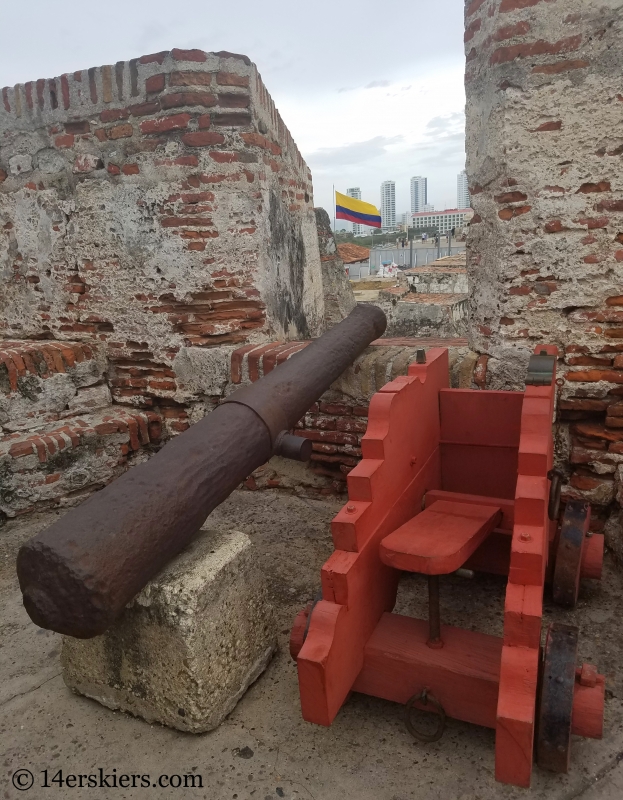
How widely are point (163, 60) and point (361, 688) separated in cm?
363

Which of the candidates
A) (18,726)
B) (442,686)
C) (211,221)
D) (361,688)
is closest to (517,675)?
(442,686)

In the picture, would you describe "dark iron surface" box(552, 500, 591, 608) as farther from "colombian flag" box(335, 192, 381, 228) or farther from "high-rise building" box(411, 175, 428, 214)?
"high-rise building" box(411, 175, 428, 214)

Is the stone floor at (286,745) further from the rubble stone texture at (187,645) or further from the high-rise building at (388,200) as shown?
the high-rise building at (388,200)

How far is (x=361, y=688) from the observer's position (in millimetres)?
2016

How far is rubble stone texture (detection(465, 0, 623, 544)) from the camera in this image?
2793mm

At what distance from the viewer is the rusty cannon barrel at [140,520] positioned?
1.70 metres

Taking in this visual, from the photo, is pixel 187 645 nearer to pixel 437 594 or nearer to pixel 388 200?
pixel 437 594

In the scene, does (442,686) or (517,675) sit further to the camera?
(442,686)

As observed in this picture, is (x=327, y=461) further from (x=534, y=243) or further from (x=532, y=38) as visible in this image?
(x=532, y=38)

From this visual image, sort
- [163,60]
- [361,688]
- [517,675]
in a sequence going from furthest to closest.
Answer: [163,60], [361,688], [517,675]

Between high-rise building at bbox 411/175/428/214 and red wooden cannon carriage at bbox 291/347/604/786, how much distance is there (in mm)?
111368

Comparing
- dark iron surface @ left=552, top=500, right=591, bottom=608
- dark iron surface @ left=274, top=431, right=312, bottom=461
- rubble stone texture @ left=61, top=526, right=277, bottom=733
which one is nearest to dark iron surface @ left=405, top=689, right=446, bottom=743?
rubble stone texture @ left=61, top=526, right=277, bottom=733

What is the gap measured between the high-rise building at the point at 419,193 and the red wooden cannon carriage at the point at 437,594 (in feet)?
365

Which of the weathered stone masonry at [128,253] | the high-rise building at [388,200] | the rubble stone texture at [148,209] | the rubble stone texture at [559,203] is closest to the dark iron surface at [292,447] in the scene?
A: the rubble stone texture at [559,203]
